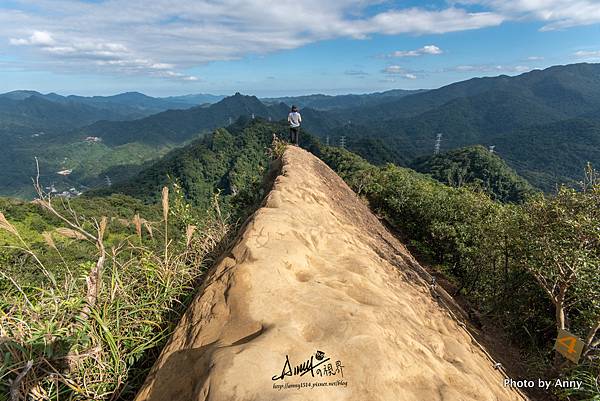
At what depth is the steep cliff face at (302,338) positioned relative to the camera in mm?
2574

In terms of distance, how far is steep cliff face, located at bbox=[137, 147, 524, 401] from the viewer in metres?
2.57

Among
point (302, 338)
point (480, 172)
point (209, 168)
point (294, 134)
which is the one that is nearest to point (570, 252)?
point (302, 338)

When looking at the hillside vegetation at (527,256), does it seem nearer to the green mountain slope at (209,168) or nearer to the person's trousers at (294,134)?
the person's trousers at (294,134)

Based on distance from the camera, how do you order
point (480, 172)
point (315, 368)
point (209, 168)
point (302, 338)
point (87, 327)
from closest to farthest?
point (315, 368) → point (87, 327) → point (302, 338) → point (480, 172) → point (209, 168)

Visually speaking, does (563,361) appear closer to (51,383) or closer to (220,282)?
(220,282)

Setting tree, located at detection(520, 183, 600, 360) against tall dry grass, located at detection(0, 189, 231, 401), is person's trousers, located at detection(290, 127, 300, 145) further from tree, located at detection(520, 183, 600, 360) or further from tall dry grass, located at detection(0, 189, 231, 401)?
tall dry grass, located at detection(0, 189, 231, 401)

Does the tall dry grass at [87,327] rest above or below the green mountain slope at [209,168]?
above

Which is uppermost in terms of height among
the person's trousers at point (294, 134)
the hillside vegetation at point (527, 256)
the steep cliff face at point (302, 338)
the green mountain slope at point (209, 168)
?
the person's trousers at point (294, 134)

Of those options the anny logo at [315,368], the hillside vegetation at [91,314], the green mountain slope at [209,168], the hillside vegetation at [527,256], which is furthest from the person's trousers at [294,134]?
the green mountain slope at [209,168]

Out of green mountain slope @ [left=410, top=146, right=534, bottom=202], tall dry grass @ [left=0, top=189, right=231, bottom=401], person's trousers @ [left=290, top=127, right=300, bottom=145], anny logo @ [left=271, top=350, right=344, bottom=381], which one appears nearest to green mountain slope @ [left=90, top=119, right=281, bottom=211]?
green mountain slope @ [left=410, top=146, right=534, bottom=202]

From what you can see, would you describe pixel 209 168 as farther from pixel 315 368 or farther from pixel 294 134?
pixel 315 368

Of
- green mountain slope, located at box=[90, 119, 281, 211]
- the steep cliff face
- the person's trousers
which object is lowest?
green mountain slope, located at box=[90, 119, 281, 211]

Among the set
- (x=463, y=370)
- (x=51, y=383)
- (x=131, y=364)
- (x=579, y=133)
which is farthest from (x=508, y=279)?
(x=579, y=133)

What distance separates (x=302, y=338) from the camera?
3.01 metres
